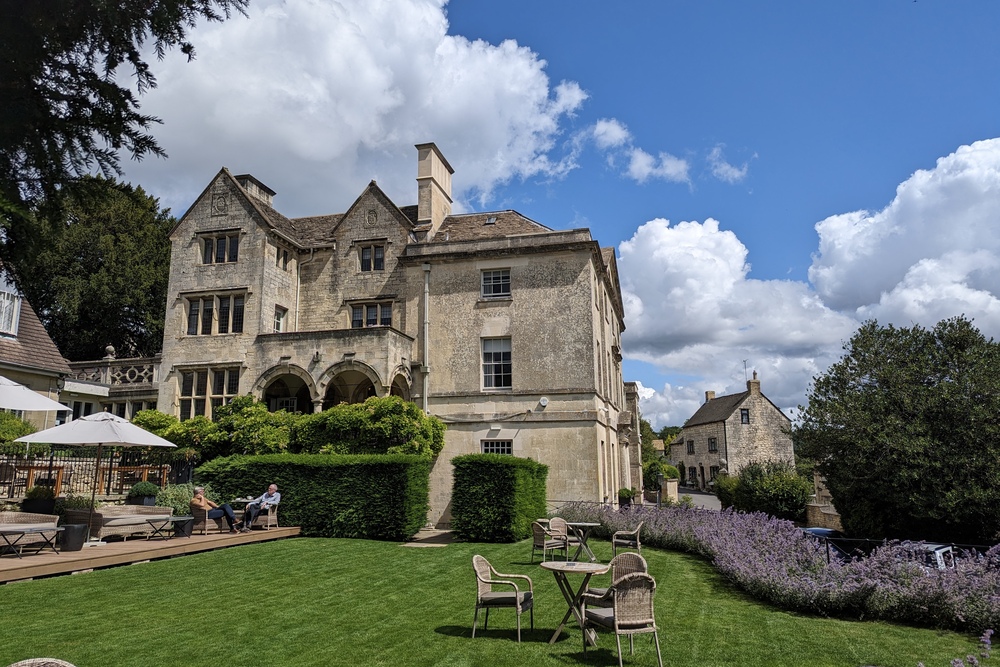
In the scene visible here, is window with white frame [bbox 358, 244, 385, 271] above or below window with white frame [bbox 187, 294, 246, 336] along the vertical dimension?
above

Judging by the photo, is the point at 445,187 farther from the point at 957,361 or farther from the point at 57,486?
the point at 957,361

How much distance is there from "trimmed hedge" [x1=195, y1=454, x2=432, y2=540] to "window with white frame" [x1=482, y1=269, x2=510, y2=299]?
837 centimetres

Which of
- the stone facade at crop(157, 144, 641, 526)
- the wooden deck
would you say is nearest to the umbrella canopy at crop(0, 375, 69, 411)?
the wooden deck

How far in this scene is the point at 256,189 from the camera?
1205 inches

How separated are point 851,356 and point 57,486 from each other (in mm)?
24400

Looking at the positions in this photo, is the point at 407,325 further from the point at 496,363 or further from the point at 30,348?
the point at 30,348

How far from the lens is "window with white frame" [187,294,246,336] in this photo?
2698 centimetres

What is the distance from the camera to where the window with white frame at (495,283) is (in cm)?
2650

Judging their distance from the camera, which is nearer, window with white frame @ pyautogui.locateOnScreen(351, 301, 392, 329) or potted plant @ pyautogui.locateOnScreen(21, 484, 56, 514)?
potted plant @ pyautogui.locateOnScreen(21, 484, 56, 514)

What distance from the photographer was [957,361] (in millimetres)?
18562

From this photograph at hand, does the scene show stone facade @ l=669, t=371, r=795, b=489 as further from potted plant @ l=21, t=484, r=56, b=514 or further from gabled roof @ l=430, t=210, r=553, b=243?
potted plant @ l=21, t=484, r=56, b=514

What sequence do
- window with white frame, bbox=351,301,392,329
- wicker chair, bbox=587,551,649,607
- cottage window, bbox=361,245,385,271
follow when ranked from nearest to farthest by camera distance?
wicker chair, bbox=587,551,649,607
window with white frame, bbox=351,301,392,329
cottage window, bbox=361,245,385,271

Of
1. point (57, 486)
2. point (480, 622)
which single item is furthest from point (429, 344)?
point (480, 622)

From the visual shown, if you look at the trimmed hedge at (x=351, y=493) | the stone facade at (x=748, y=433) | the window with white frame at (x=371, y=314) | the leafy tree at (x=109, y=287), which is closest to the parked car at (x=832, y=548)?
the trimmed hedge at (x=351, y=493)
